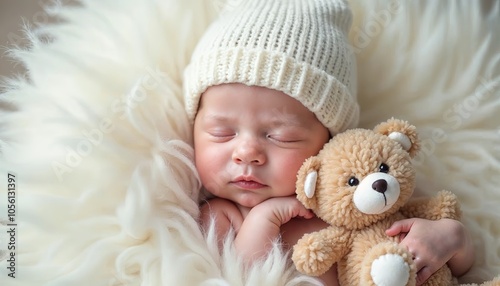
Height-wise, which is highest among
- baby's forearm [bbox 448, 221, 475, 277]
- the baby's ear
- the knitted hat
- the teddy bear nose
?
the knitted hat

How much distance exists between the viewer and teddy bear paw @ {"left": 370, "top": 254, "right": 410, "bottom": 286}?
2.70 ft

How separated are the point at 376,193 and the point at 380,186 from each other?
0.04 feet

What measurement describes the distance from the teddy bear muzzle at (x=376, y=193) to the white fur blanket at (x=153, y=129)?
151 mm

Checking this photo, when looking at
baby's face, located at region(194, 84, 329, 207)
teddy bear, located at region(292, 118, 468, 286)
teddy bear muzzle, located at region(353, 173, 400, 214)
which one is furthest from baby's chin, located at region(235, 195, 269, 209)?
teddy bear muzzle, located at region(353, 173, 400, 214)

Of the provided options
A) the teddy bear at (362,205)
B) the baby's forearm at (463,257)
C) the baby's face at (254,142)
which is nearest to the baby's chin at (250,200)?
the baby's face at (254,142)

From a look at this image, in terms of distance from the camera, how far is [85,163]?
3.12 ft

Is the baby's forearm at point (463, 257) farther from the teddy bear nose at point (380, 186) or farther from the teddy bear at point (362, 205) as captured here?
the teddy bear nose at point (380, 186)

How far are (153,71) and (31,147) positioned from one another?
26 cm

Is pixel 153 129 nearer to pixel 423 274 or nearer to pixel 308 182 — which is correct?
pixel 308 182

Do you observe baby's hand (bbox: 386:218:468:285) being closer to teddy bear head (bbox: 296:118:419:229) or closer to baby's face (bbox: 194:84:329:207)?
teddy bear head (bbox: 296:118:419:229)

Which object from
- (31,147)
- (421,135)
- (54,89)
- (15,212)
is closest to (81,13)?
(54,89)

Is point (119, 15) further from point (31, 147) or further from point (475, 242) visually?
point (475, 242)

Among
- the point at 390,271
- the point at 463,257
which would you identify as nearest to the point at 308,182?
the point at 390,271

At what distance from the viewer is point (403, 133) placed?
973 mm
